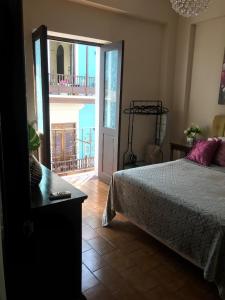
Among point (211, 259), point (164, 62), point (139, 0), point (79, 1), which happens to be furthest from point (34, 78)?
point (211, 259)

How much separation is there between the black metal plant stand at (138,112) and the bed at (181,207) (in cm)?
120

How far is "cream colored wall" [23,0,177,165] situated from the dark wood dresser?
83.8 inches

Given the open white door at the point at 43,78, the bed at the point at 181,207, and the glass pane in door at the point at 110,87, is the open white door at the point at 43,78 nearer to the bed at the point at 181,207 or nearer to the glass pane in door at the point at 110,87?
the bed at the point at 181,207

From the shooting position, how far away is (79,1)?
10.9 feet

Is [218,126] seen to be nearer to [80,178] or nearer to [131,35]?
[131,35]

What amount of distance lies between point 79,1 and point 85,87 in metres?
4.83

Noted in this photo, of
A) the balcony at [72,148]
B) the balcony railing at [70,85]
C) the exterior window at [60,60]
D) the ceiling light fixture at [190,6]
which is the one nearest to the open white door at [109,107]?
the ceiling light fixture at [190,6]

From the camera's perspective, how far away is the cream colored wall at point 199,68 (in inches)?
147

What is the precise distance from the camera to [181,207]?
2109 millimetres

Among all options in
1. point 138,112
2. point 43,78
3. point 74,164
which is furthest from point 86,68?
point 43,78

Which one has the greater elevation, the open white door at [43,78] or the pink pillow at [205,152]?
the open white door at [43,78]

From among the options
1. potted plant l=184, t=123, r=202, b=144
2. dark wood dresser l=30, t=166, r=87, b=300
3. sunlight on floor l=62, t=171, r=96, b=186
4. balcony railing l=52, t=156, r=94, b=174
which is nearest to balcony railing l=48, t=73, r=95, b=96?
balcony railing l=52, t=156, r=94, b=174

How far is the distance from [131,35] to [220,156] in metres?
2.27

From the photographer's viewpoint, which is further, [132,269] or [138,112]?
[138,112]
